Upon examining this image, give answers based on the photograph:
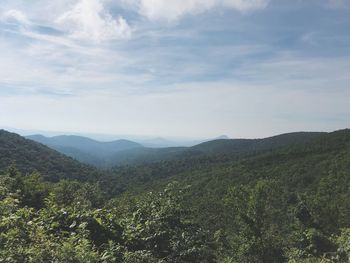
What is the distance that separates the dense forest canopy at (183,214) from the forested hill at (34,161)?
0.41 meters

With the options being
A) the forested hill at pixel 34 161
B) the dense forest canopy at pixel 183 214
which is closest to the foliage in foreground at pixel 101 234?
the dense forest canopy at pixel 183 214

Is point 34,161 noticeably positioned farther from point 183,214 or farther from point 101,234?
point 101,234

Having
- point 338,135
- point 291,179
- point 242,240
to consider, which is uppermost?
point 338,135

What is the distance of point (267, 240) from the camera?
38.7 m

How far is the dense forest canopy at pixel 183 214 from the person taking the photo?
323 inches

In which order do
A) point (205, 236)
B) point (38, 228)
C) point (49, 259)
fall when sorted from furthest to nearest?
point (205, 236)
point (38, 228)
point (49, 259)

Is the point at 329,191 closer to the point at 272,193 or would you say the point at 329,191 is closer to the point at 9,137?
the point at 272,193

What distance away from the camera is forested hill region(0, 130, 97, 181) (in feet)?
300

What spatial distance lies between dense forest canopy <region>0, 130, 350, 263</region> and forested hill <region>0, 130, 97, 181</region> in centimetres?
41

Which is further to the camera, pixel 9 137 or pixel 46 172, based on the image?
pixel 9 137

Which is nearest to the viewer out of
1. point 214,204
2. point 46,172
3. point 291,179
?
point 214,204

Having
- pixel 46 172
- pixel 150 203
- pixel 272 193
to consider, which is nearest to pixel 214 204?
pixel 272 193

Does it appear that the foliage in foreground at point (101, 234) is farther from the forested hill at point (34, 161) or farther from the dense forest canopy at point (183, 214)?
the forested hill at point (34, 161)

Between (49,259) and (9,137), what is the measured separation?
11461 cm
